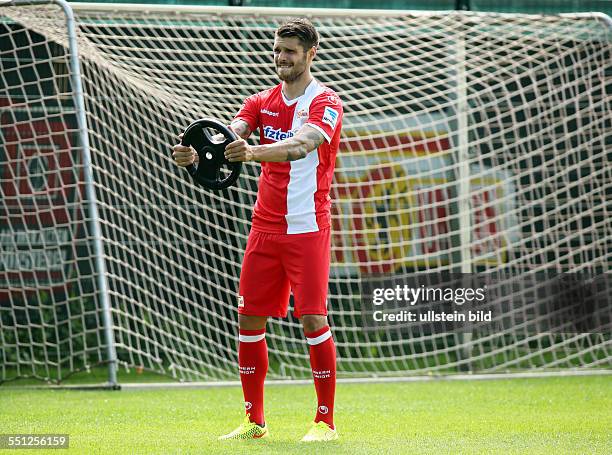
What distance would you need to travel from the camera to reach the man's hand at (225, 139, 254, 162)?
153 inches

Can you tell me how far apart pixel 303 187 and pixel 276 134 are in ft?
0.87

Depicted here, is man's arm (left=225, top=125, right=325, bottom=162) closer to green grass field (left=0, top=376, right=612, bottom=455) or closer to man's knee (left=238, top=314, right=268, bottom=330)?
man's knee (left=238, top=314, right=268, bottom=330)

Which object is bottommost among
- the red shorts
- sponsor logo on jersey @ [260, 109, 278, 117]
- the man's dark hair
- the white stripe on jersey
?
the red shorts

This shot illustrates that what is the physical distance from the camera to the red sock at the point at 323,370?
431 centimetres

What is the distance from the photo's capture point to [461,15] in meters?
7.62

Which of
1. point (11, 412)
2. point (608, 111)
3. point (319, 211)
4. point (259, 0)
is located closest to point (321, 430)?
point (319, 211)

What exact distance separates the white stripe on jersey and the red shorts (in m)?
0.05

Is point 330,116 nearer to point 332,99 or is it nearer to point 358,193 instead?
point 332,99

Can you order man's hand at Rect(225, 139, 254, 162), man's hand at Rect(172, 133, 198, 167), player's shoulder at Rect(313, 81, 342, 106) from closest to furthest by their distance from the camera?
man's hand at Rect(225, 139, 254, 162)
man's hand at Rect(172, 133, 198, 167)
player's shoulder at Rect(313, 81, 342, 106)

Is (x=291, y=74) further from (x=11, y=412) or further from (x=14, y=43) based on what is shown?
(x=14, y=43)

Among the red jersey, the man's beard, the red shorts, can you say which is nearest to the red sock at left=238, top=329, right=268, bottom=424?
the red shorts

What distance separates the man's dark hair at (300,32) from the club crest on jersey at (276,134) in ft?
1.23

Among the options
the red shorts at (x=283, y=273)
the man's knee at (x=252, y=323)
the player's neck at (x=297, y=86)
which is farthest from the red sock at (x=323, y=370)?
the player's neck at (x=297, y=86)

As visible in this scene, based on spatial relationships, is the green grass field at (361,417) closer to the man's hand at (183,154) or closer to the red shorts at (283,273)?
the red shorts at (283,273)
